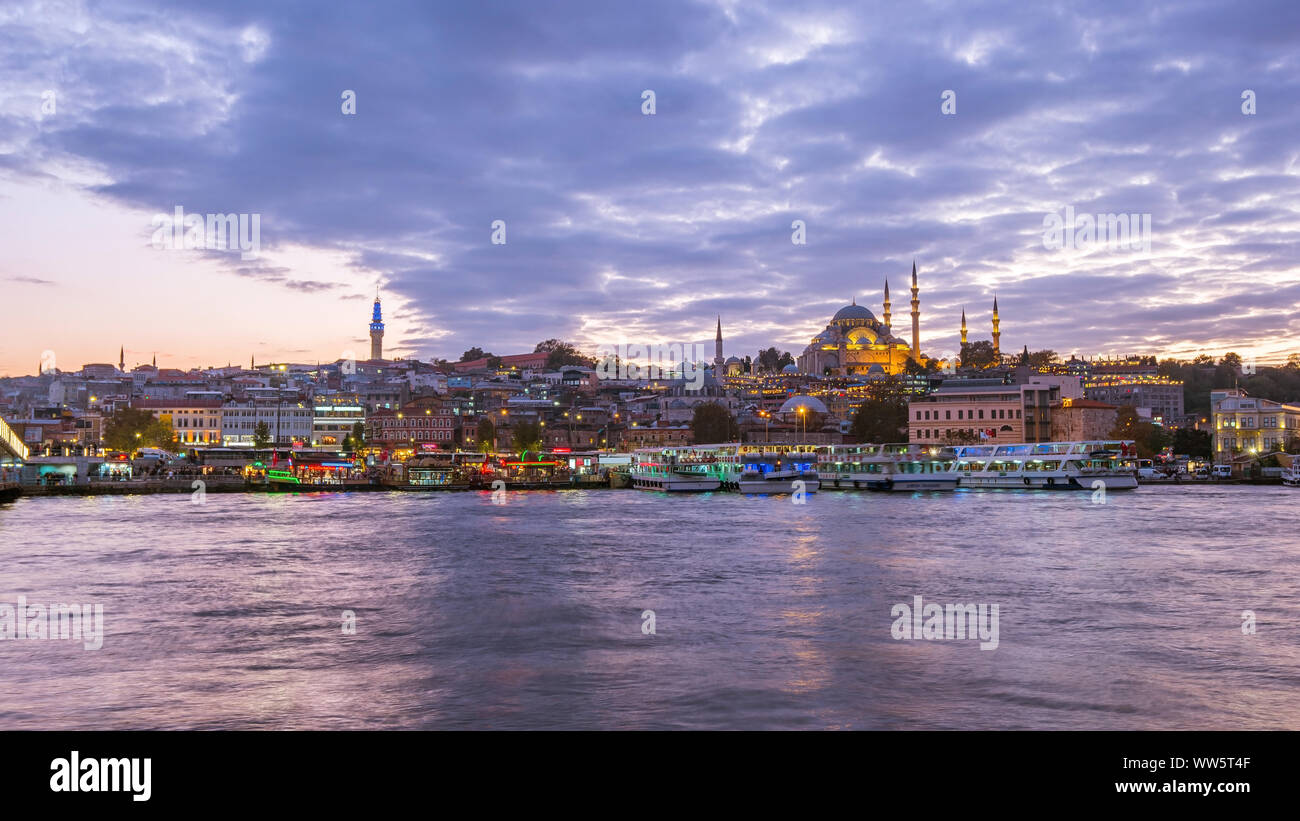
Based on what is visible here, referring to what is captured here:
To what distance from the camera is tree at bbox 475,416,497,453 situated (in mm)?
77850

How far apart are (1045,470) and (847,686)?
44439 millimetres

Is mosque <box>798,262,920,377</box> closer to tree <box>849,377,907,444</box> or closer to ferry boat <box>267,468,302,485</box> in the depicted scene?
tree <box>849,377,907,444</box>

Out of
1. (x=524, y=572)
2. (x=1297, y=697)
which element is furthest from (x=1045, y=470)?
(x=1297, y=697)

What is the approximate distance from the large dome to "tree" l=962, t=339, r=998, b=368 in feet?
42.2

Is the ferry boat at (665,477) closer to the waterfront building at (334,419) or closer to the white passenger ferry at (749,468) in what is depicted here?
the white passenger ferry at (749,468)

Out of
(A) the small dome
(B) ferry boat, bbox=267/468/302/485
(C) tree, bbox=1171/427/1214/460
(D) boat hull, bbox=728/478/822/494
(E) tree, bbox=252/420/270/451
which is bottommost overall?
(D) boat hull, bbox=728/478/822/494

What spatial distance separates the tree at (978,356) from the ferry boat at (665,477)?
63.2 metres

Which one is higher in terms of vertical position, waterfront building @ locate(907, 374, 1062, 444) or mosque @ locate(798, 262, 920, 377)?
mosque @ locate(798, 262, 920, 377)

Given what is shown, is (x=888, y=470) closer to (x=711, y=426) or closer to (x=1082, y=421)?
(x=711, y=426)

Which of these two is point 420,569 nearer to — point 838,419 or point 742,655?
point 742,655

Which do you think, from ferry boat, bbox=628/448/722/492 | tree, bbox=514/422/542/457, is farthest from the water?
tree, bbox=514/422/542/457

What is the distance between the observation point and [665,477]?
2053 inches
